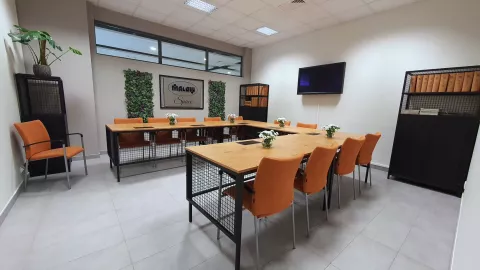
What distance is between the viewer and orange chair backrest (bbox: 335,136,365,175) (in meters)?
2.35

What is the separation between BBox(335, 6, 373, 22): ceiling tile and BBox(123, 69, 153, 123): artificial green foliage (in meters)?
4.69

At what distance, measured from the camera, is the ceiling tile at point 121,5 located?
12.9 feet

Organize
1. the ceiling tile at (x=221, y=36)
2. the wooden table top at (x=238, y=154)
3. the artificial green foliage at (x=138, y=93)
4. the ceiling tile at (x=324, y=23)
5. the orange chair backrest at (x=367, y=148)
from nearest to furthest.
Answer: the wooden table top at (x=238, y=154), the orange chair backrest at (x=367, y=148), the ceiling tile at (x=324, y=23), the artificial green foliage at (x=138, y=93), the ceiling tile at (x=221, y=36)

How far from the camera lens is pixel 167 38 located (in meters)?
5.14

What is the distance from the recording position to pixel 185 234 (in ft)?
6.26

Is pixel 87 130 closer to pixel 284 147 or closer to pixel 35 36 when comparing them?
pixel 35 36

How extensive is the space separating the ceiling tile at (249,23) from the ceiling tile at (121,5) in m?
2.25

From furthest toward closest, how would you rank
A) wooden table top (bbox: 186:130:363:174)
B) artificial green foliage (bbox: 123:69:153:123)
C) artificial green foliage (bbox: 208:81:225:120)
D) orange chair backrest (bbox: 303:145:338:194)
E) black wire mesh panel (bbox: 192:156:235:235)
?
artificial green foliage (bbox: 208:81:225:120), artificial green foliage (bbox: 123:69:153:123), black wire mesh panel (bbox: 192:156:235:235), orange chair backrest (bbox: 303:145:338:194), wooden table top (bbox: 186:130:363:174)

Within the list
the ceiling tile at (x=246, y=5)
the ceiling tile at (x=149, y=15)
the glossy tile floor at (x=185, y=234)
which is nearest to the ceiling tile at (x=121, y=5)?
the ceiling tile at (x=149, y=15)

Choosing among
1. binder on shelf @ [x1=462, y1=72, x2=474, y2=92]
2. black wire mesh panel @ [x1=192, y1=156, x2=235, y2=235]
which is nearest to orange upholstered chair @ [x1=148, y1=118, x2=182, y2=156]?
black wire mesh panel @ [x1=192, y1=156, x2=235, y2=235]

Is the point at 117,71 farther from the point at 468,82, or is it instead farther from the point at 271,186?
the point at 468,82

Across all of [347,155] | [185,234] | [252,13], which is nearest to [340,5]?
[252,13]

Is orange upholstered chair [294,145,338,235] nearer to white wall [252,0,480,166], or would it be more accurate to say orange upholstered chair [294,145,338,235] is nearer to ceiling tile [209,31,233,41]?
white wall [252,0,480,166]

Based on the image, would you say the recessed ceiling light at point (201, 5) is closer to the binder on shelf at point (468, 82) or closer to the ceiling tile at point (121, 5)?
the ceiling tile at point (121, 5)
